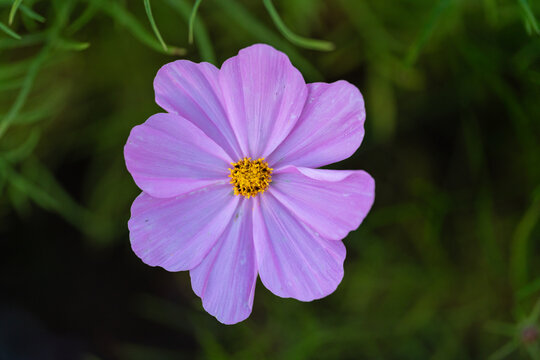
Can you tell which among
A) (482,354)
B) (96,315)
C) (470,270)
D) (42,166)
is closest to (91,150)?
(42,166)

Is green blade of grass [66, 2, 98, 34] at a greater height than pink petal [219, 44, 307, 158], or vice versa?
green blade of grass [66, 2, 98, 34]

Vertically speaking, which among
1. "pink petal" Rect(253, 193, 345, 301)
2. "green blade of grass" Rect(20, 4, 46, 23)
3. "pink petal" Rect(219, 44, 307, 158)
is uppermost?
"green blade of grass" Rect(20, 4, 46, 23)

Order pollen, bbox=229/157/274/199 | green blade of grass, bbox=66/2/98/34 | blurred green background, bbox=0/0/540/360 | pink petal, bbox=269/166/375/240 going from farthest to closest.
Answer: blurred green background, bbox=0/0/540/360, green blade of grass, bbox=66/2/98/34, pollen, bbox=229/157/274/199, pink petal, bbox=269/166/375/240

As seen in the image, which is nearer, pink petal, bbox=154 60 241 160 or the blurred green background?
pink petal, bbox=154 60 241 160

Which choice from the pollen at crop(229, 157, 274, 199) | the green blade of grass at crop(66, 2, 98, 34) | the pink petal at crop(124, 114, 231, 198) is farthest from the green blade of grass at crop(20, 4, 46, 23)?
the pollen at crop(229, 157, 274, 199)

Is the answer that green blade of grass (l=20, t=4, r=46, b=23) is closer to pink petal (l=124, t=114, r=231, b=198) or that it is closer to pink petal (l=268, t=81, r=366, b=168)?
pink petal (l=124, t=114, r=231, b=198)

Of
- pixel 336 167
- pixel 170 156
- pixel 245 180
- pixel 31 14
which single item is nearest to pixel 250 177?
pixel 245 180

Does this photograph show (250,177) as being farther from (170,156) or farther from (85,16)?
(85,16)
